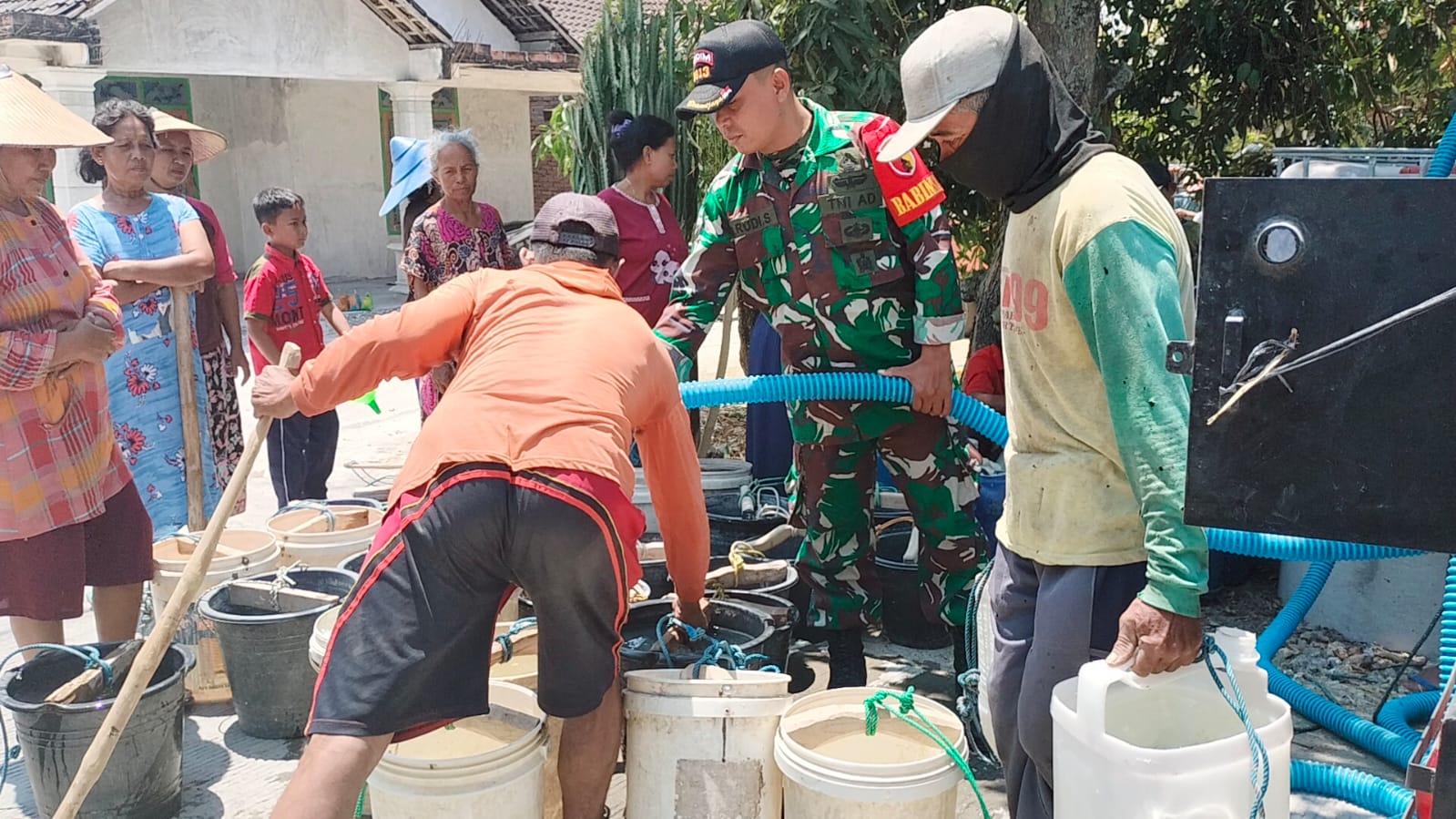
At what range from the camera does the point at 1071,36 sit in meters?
5.37

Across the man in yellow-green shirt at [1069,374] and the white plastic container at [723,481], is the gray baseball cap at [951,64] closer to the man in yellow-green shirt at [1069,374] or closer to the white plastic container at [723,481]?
the man in yellow-green shirt at [1069,374]

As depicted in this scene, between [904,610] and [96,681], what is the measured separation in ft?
8.72

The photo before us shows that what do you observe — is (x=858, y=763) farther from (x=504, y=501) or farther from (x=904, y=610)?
(x=904, y=610)

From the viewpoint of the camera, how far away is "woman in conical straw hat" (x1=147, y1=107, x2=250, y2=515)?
5.23m

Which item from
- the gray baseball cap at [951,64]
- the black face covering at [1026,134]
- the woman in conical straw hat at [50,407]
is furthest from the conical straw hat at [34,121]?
the black face covering at [1026,134]

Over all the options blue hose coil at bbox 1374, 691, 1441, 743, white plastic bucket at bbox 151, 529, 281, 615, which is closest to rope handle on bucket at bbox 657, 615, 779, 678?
white plastic bucket at bbox 151, 529, 281, 615

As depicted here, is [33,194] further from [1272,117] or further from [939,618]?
[1272,117]

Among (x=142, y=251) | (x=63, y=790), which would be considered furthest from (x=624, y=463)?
(x=142, y=251)

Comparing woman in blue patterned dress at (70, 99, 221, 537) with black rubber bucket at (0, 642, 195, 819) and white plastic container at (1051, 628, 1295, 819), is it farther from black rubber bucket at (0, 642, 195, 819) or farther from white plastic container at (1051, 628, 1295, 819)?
white plastic container at (1051, 628, 1295, 819)

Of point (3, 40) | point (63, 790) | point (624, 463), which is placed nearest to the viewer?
point (624, 463)

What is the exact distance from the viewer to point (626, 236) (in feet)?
19.1

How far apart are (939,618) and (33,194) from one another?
3107 mm

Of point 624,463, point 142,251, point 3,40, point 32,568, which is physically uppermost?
point 3,40

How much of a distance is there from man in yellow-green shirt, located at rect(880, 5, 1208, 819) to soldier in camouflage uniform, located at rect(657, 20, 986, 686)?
1302 millimetres
